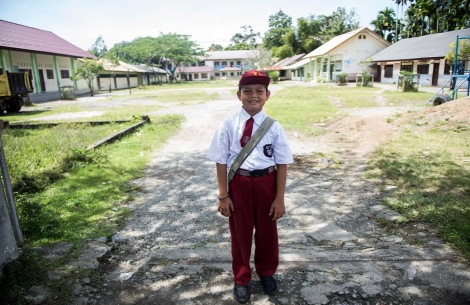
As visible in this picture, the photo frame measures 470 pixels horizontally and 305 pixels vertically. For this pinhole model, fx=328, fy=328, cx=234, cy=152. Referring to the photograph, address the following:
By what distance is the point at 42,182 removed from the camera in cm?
464

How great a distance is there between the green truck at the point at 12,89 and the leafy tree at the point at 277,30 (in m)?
58.2

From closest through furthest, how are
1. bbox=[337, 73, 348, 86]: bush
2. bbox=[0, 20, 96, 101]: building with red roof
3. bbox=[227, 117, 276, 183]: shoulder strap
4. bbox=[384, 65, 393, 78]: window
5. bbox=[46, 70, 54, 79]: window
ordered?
1. bbox=[227, 117, 276, 183]: shoulder strap
2. bbox=[0, 20, 96, 101]: building with red roof
3. bbox=[46, 70, 54, 79]: window
4. bbox=[337, 73, 348, 86]: bush
5. bbox=[384, 65, 393, 78]: window

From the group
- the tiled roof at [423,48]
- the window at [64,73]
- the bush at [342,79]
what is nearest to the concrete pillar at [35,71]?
the window at [64,73]

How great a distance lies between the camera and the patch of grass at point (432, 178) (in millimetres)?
3281

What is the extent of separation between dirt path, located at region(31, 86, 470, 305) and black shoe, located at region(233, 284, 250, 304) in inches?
2.8

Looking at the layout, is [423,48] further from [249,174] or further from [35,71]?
[249,174]

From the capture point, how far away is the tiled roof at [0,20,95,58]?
20.6 meters

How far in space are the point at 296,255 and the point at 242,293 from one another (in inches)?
29.5

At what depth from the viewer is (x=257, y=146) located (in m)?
2.22

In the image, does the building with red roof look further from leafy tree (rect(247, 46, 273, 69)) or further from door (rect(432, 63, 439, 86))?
leafy tree (rect(247, 46, 273, 69))

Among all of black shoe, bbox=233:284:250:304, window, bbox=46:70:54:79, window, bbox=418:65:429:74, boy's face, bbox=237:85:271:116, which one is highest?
window, bbox=46:70:54:79

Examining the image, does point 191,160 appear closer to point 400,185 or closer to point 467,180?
point 400,185

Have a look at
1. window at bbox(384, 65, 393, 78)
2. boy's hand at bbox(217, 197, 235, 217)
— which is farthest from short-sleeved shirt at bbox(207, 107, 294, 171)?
window at bbox(384, 65, 393, 78)

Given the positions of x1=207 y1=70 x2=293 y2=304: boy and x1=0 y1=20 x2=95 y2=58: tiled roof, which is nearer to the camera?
x1=207 y1=70 x2=293 y2=304: boy
